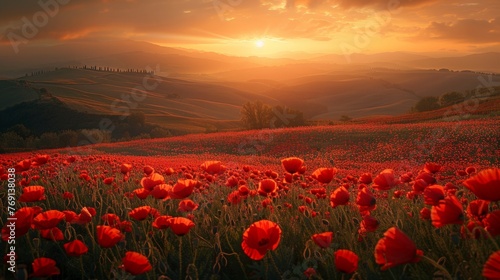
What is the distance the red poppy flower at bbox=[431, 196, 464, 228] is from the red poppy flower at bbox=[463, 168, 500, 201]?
186mm

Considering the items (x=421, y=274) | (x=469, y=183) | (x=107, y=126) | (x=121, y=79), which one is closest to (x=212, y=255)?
(x=421, y=274)

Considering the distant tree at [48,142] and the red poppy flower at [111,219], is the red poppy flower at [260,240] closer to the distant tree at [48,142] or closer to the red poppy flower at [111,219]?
the red poppy flower at [111,219]

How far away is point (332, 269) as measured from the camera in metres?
2.91

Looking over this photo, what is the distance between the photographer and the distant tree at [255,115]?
4484cm

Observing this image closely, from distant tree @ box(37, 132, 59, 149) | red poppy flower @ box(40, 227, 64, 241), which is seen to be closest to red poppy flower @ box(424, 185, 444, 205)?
red poppy flower @ box(40, 227, 64, 241)

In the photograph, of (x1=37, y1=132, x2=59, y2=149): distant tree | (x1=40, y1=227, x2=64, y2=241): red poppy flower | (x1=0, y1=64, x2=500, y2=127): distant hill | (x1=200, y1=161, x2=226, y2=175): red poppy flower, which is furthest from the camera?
(x1=0, y1=64, x2=500, y2=127): distant hill

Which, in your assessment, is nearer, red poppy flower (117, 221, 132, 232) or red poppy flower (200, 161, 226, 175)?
red poppy flower (117, 221, 132, 232)

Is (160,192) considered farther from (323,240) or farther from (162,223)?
(323,240)

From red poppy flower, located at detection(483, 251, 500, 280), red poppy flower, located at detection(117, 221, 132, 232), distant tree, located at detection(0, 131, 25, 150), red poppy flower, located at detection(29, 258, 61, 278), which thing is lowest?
distant tree, located at detection(0, 131, 25, 150)

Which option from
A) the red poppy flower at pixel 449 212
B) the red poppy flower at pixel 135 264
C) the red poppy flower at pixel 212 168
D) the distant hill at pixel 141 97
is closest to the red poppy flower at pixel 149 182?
the red poppy flower at pixel 212 168

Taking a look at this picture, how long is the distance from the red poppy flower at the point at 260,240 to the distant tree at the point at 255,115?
42.5 meters

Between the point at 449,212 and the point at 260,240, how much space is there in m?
0.99

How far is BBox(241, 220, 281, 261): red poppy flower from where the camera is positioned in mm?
2285

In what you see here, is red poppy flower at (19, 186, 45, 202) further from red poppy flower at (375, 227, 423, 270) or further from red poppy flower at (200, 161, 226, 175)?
red poppy flower at (375, 227, 423, 270)
